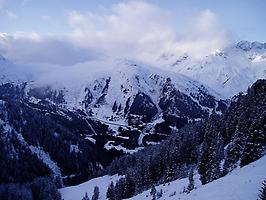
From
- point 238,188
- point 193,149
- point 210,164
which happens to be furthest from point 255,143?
point 193,149

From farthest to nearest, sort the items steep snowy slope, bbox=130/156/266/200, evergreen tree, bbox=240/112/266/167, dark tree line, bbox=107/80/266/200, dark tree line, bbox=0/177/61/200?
1. dark tree line, bbox=0/177/61/200
2. dark tree line, bbox=107/80/266/200
3. evergreen tree, bbox=240/112/266/167
4. steep snowy slope, bbox=130/156/266/200

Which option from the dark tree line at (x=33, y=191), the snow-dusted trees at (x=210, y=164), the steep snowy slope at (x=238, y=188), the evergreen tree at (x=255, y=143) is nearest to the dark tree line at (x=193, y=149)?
the snow-dusted trees at (x=210, y=164)

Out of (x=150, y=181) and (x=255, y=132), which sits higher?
(x=255, y=132)

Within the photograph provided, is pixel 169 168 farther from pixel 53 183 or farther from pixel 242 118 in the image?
pixel 53 183

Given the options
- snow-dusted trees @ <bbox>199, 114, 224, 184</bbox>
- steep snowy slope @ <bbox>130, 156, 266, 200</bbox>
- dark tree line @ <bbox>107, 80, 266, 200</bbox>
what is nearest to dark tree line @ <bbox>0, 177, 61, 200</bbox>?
dark tree line @ <bbox>107, 80, 266, 200</bbox>

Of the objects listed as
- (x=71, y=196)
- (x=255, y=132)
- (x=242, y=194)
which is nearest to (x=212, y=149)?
(x=255, y=132)

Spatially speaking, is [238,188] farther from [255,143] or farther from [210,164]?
[210,164]

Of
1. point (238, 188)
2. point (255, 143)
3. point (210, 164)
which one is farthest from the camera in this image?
point (210, 164)

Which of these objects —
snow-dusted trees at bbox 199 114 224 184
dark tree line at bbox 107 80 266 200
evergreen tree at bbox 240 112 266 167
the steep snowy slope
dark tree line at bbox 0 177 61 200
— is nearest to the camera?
the steep snowy slope

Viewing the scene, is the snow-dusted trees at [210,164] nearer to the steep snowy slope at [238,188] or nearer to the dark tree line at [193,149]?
the dark tree line at [193,149]

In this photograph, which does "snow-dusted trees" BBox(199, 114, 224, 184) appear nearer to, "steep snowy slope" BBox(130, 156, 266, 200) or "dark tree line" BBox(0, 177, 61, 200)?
"steep snowy slope" BBox(130, 156, 266, 200)

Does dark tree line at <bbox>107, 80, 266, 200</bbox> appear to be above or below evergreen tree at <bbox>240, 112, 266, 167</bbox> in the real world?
below
